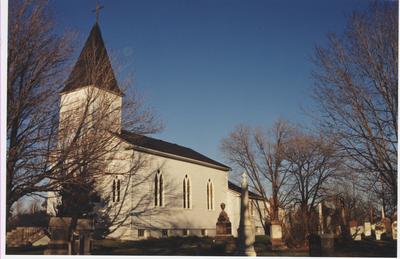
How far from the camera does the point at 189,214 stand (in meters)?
23.0

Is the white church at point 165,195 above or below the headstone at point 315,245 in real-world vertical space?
above

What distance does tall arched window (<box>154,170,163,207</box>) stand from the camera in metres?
20.8

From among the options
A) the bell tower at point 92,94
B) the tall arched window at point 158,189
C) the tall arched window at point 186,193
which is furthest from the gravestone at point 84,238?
the tall arched window at point 186,193

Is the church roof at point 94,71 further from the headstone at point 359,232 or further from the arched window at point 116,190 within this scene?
the headstone at point 359,232

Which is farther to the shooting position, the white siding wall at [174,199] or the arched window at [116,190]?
the white siding wall at [174,199]

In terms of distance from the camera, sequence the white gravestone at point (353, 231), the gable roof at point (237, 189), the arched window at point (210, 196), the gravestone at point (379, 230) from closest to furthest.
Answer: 1. the gravestone at point (379, 230)
2. the white gravestone at point (353, 231)
3. the arched window at point (210, 196)
4. the gable roof at point (237, 189)

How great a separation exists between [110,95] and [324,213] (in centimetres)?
1030

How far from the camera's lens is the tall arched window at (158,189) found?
20.8m

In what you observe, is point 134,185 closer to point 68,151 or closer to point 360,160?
point 68,151

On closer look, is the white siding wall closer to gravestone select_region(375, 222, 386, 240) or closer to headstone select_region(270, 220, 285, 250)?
headstone select_region(270, 220, 285, 250)

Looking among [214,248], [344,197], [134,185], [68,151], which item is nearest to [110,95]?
[68,151]

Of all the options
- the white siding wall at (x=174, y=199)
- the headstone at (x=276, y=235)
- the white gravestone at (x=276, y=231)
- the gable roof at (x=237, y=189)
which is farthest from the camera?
the gable roof at (x=237, y=189)

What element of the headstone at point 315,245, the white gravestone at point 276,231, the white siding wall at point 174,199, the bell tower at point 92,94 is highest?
the bell tower at point 92,94

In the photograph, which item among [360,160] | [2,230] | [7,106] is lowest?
[2,230]
